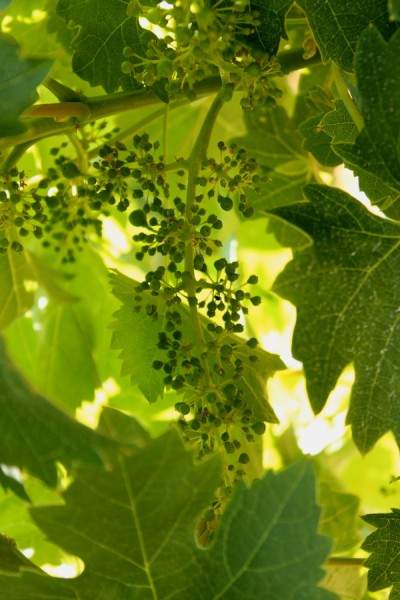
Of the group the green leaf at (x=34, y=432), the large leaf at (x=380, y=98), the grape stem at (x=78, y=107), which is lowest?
the green leaf at (x=34, y=432)

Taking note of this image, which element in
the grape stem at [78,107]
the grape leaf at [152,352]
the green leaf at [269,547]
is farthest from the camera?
the grape leaf at [152,352]

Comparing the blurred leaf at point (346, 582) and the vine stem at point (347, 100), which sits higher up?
the vine stem at point (347, 100)

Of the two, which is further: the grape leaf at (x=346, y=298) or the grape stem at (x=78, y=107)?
the grape stem at (x=78, y=107)

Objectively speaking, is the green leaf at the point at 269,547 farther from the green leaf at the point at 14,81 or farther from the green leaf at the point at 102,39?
the green leaf at the point at 102,39

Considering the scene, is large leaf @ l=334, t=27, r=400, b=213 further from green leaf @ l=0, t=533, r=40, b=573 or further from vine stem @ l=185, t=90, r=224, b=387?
green leaf @ l=0, t=533, r=40, b=573

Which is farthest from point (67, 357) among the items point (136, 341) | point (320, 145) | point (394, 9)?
point (394, 9)

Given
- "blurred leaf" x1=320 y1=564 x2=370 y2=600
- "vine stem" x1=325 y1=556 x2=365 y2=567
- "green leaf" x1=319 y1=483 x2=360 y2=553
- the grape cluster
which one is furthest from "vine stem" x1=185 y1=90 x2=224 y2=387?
"green leaf" x1=319 y1=483 x2=360 y2=553

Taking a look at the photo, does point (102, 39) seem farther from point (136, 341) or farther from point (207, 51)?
point (136, 341)

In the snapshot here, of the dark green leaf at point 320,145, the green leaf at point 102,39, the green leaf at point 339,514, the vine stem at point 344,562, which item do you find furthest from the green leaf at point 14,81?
Result: the green leaf at point 339,514
